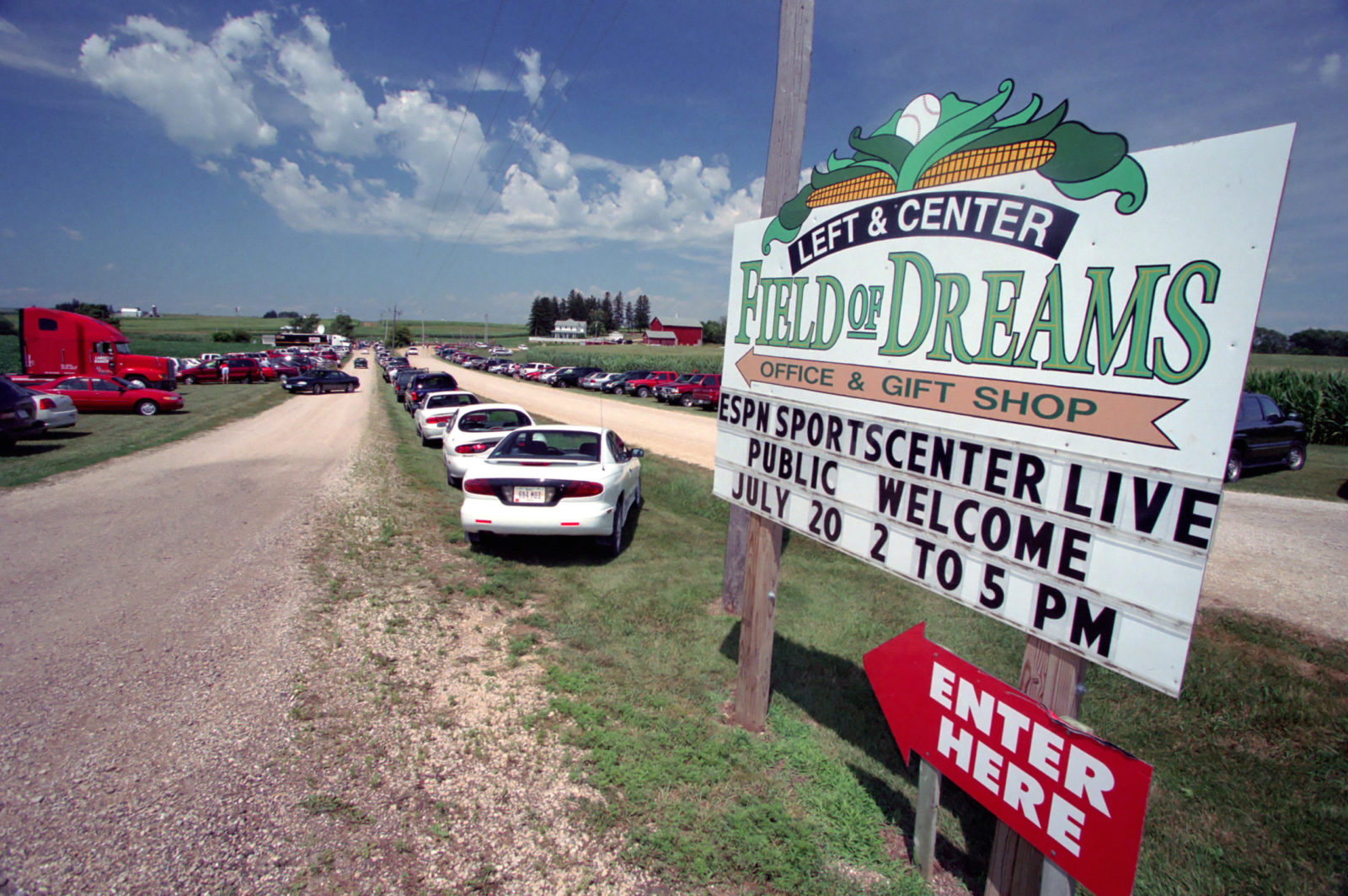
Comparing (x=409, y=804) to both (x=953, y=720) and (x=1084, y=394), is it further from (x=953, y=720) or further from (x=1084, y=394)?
(x=1084, y=394)

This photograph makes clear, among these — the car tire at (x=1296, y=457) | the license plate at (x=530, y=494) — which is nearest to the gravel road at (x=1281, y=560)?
the car tire at (x=1296, y=457)

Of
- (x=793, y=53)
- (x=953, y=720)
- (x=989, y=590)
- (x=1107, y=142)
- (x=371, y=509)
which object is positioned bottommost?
Answer: (x=371, y=509)

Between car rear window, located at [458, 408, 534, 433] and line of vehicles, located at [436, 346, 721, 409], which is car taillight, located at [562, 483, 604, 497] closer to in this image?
car rear window, located at [458, 408, 534, 433]

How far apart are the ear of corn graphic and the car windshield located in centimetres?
457

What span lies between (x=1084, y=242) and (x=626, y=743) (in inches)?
137

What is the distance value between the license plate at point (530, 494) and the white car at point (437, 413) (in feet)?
31.8

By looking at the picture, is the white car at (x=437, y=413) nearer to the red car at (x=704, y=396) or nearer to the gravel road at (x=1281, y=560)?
the gravel road at (x=1281, y=560)

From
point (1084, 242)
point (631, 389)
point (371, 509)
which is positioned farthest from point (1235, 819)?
point (631, 389)

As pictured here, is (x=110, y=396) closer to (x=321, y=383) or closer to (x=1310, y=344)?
(x=321, y=383)

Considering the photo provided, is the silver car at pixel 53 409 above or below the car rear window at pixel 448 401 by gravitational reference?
below

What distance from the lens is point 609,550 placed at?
7.33 meters

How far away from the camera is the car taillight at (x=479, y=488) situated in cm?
682

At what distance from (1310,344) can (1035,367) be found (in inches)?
2703

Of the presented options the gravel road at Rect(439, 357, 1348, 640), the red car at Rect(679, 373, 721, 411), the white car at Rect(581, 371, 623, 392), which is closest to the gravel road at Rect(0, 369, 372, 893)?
the gravel road at Rect(439, 357, 1348, 640)
